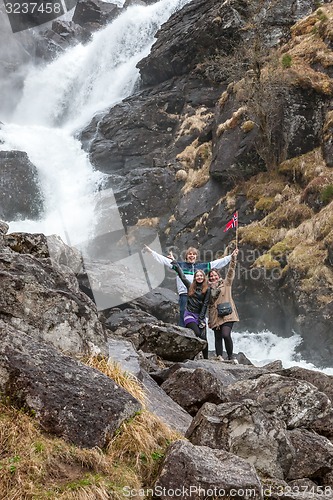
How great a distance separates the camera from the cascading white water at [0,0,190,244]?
3325 centimetres

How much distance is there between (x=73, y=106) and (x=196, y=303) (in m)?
40.6

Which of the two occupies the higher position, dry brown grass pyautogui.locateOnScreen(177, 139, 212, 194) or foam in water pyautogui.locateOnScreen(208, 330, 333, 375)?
dry brown grass pyautogui.locateOnScreen(177, 139, 212, 194)

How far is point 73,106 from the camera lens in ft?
154

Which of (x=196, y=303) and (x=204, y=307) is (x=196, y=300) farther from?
(x=204, y=307)

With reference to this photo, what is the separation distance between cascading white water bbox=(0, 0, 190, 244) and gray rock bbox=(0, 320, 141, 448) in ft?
86.4

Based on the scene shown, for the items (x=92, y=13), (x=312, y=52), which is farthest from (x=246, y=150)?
(x=92, y=13)

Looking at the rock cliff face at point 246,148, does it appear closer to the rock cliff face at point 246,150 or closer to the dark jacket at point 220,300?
the rock cliff face at point 246,150

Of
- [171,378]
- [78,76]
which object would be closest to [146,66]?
[78,76]

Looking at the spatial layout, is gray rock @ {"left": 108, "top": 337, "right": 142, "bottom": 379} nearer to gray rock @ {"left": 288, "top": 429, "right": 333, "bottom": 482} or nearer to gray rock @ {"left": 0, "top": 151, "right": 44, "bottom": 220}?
gray rock @ {"left": 288, "top": 429, "right": 333, "bottom": 482}

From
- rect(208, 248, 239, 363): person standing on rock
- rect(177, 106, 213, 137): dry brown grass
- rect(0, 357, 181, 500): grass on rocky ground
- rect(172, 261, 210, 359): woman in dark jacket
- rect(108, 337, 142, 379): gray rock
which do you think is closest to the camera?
rect(0, 357, 181, 500): grass on rocky ground

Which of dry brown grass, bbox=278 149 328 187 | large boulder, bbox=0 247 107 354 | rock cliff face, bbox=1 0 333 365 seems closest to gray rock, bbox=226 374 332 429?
large boulder, bbox=0 247 107 354

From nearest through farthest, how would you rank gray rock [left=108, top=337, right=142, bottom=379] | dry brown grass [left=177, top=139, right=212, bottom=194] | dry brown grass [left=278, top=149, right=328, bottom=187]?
gray rock [left=108, top=337, right=142, bottom=379]
dry brown grass [left=278, top=149, right=328, bottom=187]
dry brown grass [left=177, top=139, right=212, bottom=194]

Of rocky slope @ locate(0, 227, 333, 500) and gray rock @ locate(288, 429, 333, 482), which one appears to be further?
gray rock @ locate(288, 429, 333, 482)

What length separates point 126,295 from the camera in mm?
17031
